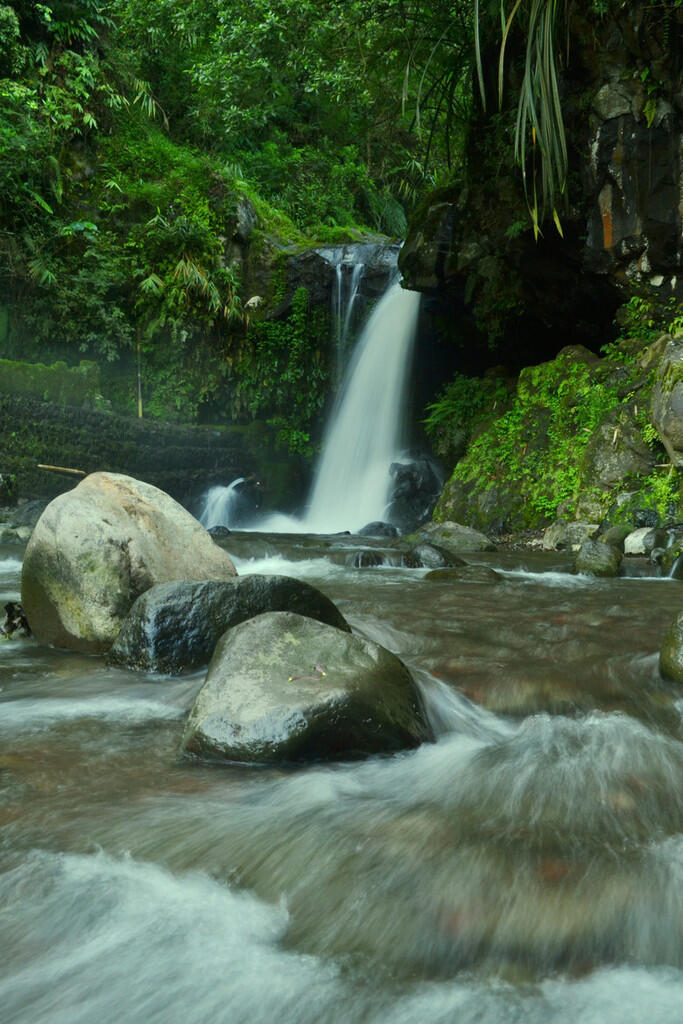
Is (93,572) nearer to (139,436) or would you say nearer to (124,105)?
(139,436)

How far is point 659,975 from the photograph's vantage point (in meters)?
1.57

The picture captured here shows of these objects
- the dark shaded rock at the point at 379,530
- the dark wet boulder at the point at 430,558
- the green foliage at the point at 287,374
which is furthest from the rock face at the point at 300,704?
the green foliage at the point at 287,374

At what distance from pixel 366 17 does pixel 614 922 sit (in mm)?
11549

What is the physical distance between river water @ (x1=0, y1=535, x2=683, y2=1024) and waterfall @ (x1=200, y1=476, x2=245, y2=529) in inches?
378

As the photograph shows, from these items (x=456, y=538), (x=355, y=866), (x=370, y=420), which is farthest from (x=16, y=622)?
(x=370, y=420)

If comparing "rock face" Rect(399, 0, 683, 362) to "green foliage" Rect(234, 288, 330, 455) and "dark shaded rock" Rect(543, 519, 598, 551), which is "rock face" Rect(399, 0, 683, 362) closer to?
"dark shaded rock" Rect(543, 519, 598, 551)

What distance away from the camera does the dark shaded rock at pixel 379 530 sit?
1080cm

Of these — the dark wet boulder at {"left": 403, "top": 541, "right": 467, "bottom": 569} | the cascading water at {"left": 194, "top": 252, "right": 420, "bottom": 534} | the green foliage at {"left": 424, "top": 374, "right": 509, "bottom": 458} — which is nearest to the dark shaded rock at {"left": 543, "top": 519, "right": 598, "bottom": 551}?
the dark wet boulder at {"left": 403, "top": 541, "right": 467, "bottom": 569}

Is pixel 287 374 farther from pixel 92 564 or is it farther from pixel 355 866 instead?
pixel 355 866

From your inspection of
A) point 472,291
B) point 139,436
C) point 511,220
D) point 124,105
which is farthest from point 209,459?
point 124,105

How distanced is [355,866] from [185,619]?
1904mm

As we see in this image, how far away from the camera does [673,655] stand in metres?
3.37

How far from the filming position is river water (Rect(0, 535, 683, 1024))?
150 centimetres

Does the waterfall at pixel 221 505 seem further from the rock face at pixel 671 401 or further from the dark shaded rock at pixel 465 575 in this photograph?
the rock face at pixel 671 401
